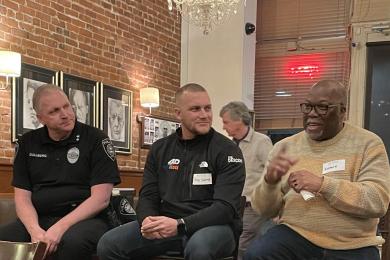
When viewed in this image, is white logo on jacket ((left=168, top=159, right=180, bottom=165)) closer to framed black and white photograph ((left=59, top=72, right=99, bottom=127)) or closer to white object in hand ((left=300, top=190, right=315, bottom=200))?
white object in hand ((left=300, top=190, right=315, bottom=200))

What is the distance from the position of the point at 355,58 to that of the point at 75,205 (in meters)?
5.52

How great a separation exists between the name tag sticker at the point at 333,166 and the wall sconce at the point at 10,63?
127 inches

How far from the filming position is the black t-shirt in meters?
2.47

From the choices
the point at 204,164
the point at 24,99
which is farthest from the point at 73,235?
the point at 24,99

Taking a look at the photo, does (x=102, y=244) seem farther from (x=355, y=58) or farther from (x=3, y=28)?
(x=355, y=58)

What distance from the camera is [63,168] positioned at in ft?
8.18

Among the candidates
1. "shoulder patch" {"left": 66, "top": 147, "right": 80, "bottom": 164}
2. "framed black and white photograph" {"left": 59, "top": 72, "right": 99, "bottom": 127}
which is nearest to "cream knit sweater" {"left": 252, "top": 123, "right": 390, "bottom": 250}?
"shoulder patch" {"left": 66, "top": 147, "right": 80, "bottom": 164}

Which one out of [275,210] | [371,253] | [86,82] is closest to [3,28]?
[86,82]

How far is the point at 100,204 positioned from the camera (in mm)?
2430

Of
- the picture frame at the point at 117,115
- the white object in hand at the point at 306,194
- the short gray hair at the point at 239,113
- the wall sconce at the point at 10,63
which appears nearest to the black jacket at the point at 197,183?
the white object in hand at the point at 306,194

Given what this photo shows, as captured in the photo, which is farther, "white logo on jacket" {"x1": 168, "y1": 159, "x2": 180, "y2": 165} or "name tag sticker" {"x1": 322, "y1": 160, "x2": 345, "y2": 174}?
"white logo on jacket" {"x1": 168, "y1": 159, "x2": 180, "y2": 165}

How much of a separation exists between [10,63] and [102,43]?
1.60m

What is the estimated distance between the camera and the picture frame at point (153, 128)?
6.39m

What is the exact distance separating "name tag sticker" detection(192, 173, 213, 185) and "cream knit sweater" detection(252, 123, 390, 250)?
24 centimetres
